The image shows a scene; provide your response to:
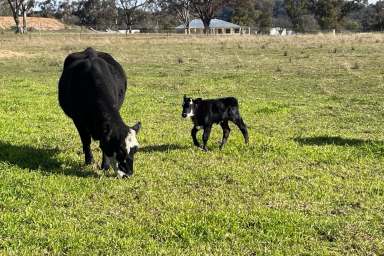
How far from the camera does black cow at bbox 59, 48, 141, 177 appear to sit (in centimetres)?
758

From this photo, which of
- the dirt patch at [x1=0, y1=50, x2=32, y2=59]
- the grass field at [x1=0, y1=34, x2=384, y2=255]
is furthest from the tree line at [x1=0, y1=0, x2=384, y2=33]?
the grass field at [x1=0, y1=34, x2=384, y2=255]

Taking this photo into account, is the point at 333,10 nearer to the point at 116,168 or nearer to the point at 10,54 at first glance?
the point at 10,54

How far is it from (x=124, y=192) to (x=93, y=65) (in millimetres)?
2519

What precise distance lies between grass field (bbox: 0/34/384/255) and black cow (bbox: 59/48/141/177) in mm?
370

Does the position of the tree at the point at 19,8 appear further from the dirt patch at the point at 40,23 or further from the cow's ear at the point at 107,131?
the cow's ear at the point at 107,131

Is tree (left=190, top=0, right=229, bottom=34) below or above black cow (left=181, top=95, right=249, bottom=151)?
above

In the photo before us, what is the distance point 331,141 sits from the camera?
33.4 ft

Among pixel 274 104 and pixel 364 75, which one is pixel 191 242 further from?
pixel 364 75

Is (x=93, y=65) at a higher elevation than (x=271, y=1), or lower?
lower

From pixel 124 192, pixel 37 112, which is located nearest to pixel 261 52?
pixel 37 112

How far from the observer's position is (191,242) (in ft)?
17.9

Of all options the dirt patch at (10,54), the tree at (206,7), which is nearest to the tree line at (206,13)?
the tree at (206,7)

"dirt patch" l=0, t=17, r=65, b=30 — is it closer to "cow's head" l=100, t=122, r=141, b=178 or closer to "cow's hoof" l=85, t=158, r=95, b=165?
"cow's hoof" l=85, t=158, r=95, b=165

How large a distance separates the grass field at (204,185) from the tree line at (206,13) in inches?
2846
